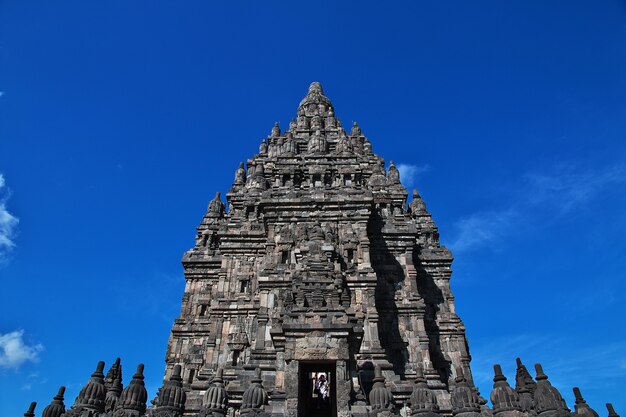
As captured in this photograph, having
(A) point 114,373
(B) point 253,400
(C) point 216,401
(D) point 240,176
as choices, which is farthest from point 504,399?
(D) point 240,176

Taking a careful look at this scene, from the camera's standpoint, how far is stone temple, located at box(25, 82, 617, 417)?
1230 centimetres

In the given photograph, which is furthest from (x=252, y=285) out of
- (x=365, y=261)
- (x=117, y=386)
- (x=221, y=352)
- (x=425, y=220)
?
(x=425, y=220)

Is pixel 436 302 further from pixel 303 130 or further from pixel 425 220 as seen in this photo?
pixel 303 130

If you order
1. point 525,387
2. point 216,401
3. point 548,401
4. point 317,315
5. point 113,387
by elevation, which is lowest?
point 548,401

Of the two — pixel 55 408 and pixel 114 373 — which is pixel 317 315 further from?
pixel 114 373

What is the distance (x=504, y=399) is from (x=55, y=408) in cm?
1220

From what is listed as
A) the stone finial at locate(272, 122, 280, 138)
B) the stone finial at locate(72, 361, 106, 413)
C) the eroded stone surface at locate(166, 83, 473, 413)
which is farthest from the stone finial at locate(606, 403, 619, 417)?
the stone finial at locate(272, 122, 280, 138)

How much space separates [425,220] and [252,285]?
12482 mm

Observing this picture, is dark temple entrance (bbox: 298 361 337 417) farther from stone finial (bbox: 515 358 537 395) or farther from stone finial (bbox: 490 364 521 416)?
stone finial (bbox: 515 358 537 395)

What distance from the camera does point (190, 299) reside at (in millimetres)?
26781

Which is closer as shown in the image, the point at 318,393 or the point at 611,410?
the point at 611,410

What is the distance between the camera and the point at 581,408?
11648mm

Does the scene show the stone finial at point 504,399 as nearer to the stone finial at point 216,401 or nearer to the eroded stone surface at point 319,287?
the eroded stone surface at point 319,287

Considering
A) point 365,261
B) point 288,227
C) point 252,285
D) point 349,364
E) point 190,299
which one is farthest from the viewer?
point 190,299
